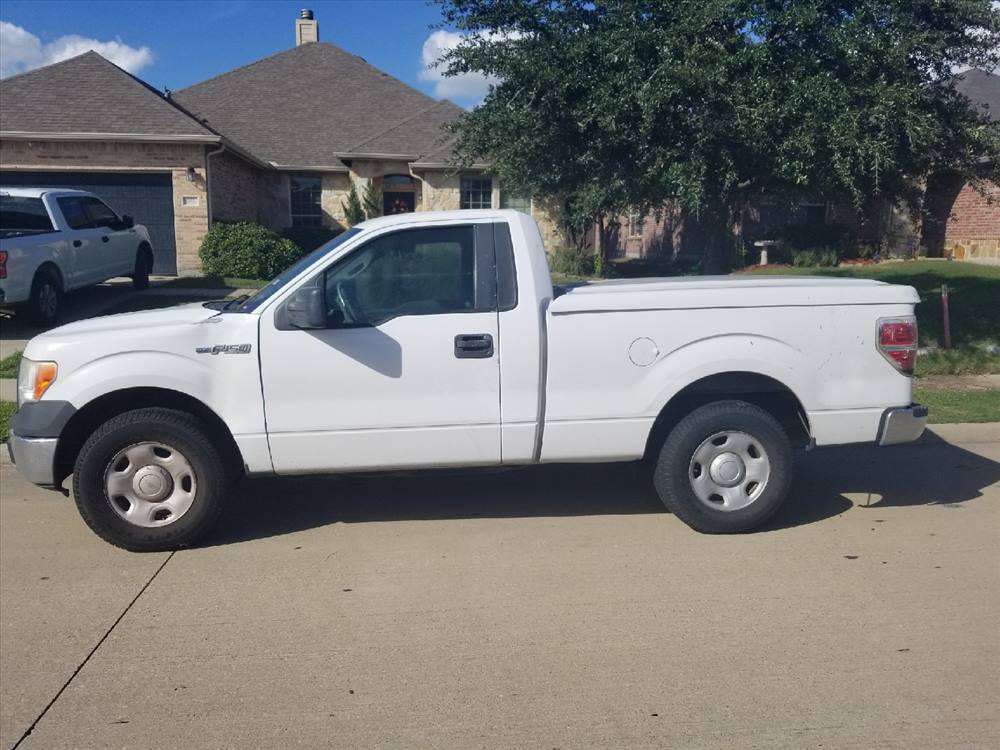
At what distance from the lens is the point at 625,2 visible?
9.35 metres

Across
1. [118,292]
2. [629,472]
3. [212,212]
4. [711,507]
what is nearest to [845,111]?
[629,472]

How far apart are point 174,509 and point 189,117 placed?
16.9m

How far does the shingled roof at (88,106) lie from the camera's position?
19.5 m

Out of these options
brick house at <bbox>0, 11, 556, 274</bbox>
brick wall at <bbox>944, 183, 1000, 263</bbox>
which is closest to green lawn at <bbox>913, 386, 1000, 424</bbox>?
brick house at <bbox>0, 11, 556, 274</bbox>

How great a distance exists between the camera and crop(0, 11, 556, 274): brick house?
1969cm

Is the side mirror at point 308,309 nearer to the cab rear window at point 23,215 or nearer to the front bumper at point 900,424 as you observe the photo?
the front bumper at point 900,424

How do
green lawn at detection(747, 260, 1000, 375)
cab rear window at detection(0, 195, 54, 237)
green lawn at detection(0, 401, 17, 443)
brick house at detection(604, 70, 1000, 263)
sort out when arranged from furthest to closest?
brick house at detection(604, 70, 1000, 263)
cab rear window at detection(0, 195, 54, 237)
green lawn at detection(747, 260, 1000, 375)
green lawn at detection(0, 401, 17, 443)

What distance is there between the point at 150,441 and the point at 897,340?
175 inches

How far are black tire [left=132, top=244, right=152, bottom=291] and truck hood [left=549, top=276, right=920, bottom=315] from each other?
1217cm

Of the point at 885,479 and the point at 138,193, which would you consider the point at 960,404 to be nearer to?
the point at 885,479

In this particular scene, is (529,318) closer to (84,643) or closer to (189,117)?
(84,643)

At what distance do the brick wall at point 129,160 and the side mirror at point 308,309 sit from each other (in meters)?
16.1

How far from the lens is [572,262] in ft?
78.0

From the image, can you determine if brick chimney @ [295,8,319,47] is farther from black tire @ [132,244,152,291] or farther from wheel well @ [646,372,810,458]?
Answer: wheel well @ [646,372,810,458]
